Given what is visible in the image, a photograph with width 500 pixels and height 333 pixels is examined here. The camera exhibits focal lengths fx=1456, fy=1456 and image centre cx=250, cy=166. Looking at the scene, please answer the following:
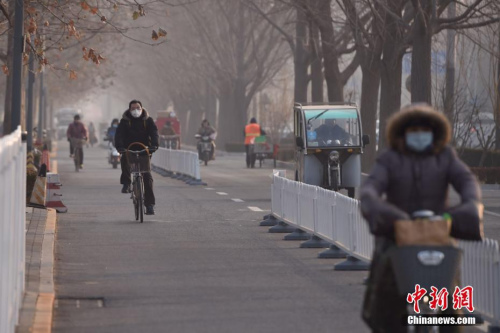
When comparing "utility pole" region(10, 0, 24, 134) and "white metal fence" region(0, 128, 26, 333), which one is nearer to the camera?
"white metal fence" region(0, 128, 26, 333)

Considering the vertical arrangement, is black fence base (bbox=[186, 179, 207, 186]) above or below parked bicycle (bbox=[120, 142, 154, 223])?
below

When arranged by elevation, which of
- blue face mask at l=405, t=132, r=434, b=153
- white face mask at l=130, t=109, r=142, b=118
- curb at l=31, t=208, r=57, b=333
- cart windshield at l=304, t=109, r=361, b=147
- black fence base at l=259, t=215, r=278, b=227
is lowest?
black fence base at l=259, t=215, r=278, b=227

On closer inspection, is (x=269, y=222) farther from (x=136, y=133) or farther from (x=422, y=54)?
(x=422, y=54)

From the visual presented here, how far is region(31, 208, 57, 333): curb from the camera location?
10.2 m

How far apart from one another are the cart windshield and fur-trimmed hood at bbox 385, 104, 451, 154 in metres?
19.7

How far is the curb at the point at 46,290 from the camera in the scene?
33.4 ft

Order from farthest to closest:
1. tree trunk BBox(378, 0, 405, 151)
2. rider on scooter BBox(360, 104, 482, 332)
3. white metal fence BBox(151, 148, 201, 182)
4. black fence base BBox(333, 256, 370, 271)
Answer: white metal fence BBox(151, 148, 201, 182) → tree trunk BBox(378, 0, 405, 151) → black fence base BBox(333, 256, 370, 271) → rider on scooter BBox(360, 104, 482, 332)

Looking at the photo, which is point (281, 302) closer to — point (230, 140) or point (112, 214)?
point (112, 214)

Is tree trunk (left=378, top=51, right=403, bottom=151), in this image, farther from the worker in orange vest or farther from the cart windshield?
the worker in orange vest

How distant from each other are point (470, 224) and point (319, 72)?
40.3m

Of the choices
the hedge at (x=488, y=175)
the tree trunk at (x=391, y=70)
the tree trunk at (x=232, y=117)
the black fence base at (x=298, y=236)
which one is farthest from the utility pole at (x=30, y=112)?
the tree trunk at (x=232, y=117)

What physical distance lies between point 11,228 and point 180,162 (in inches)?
1162

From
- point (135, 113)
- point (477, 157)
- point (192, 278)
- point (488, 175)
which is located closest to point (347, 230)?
point (192, 278)

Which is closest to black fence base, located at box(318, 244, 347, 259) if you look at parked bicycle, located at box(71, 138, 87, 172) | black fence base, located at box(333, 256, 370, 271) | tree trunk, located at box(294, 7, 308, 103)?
black fence base, located at box(333, 256, 370, 271)
